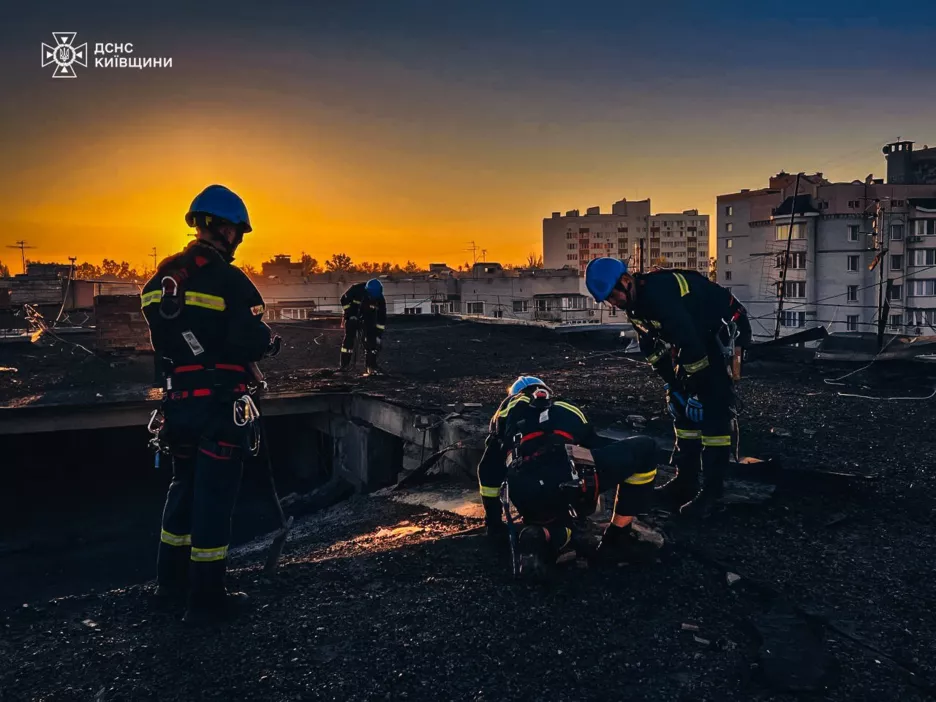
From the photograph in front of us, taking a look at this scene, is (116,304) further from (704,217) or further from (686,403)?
(704,217)

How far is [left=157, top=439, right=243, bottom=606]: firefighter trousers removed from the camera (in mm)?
3457

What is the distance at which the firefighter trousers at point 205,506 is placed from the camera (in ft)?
11.3

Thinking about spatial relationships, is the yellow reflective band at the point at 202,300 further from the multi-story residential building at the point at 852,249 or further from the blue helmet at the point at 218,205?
the multi-story residential building at the point at 852,249

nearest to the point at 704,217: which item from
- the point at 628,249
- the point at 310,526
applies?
the point at 628,249

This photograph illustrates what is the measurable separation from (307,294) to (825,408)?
59.1m

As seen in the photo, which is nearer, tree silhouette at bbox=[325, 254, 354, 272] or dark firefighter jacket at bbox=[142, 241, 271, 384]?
dark firefighter jacket at bbox=[142, 241, 271, 384]

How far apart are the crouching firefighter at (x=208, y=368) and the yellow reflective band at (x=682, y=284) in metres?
2.70

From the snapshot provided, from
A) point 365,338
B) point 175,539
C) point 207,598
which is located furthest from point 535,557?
point 365,338

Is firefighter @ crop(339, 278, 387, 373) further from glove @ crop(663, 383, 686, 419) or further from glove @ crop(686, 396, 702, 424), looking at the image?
glove @ crop(686, 396, 702, 424)

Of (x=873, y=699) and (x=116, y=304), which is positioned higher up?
(x=116, y=304)

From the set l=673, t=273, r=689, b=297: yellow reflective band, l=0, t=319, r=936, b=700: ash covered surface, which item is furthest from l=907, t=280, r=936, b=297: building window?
l=673, t=273, r=689, b=297: yellow reflective band

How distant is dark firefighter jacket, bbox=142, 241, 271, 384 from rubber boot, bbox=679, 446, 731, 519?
9.82ft

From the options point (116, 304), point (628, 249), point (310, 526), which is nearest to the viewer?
point (310, 526)

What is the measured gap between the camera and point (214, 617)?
344 centimetres
